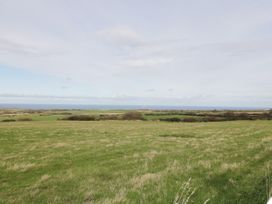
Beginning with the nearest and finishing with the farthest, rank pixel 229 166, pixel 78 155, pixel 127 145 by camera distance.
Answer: pixel 229 166 → pixel 78 155 → pixel 127 145

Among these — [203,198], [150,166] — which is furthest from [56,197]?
[150,166]

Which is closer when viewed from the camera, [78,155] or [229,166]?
[229,166]

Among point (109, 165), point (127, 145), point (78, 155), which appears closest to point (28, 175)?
point (109, 165)

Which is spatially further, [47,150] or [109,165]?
[47,150]

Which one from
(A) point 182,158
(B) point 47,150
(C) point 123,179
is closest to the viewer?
(C) point 123,179

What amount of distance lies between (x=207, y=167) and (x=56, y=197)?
741 centimetres

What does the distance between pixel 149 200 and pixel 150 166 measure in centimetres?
607

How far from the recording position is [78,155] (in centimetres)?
1991

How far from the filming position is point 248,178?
37.5ft

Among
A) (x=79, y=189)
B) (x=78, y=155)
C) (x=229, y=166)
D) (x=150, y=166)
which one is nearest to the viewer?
(x=79, y=189)

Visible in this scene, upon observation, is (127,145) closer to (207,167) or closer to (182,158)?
(182,158)

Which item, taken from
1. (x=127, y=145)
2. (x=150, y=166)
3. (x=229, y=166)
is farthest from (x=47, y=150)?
(x=229, y=166)

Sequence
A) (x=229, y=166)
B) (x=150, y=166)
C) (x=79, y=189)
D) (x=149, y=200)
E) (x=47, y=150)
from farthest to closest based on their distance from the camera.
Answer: (x=47, y=150), (x=150, y=166), (x=229, y=166), (x=79, y=189), (x=149, y=200)

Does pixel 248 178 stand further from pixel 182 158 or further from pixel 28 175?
pixel 28 175
